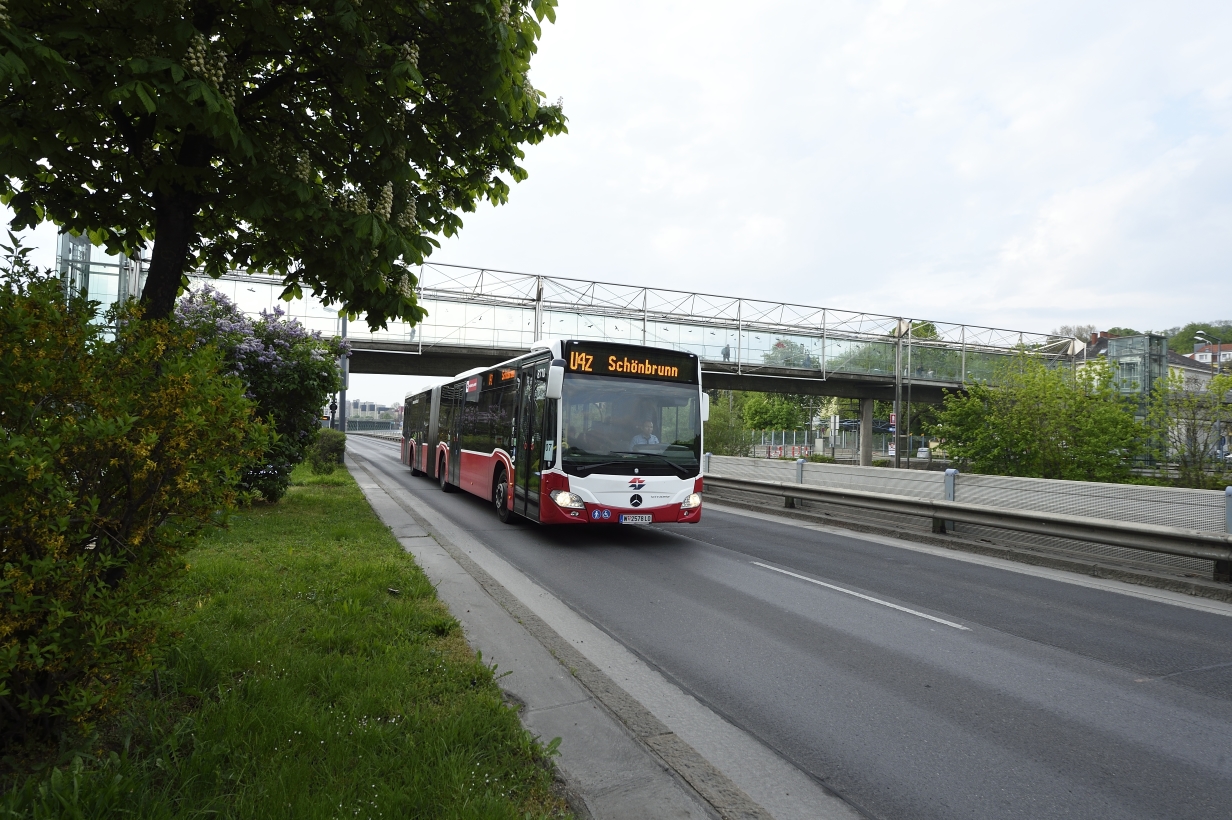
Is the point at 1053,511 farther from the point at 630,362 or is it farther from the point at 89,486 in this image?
the point at 89,486

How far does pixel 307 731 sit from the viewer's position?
11.2 feet

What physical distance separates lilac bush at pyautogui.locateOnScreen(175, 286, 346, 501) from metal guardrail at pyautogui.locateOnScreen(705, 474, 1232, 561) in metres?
10.7

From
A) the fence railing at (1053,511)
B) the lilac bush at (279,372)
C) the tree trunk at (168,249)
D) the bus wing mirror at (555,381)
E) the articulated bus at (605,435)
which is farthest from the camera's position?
the lilac bush at (279,372)

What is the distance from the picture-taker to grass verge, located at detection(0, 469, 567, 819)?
2777 mm

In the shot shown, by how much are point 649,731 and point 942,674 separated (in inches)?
101

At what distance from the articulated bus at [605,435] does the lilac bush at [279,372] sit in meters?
3.87

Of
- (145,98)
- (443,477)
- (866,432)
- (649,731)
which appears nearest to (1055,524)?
(649,731)

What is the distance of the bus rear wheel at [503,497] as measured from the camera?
13156 millimetres

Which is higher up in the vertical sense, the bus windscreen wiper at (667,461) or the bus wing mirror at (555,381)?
the bus wing mirror at (555,381)

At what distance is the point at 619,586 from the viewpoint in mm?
8164

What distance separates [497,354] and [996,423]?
2219 centimetres

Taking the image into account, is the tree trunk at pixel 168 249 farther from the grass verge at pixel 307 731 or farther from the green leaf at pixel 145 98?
the grass verge at pixel 307 731

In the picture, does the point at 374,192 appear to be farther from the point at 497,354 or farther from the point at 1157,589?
the point at 497,354

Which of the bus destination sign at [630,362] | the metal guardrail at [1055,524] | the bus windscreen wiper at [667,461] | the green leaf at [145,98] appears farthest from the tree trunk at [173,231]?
the metal guardrail at [1055,524]
